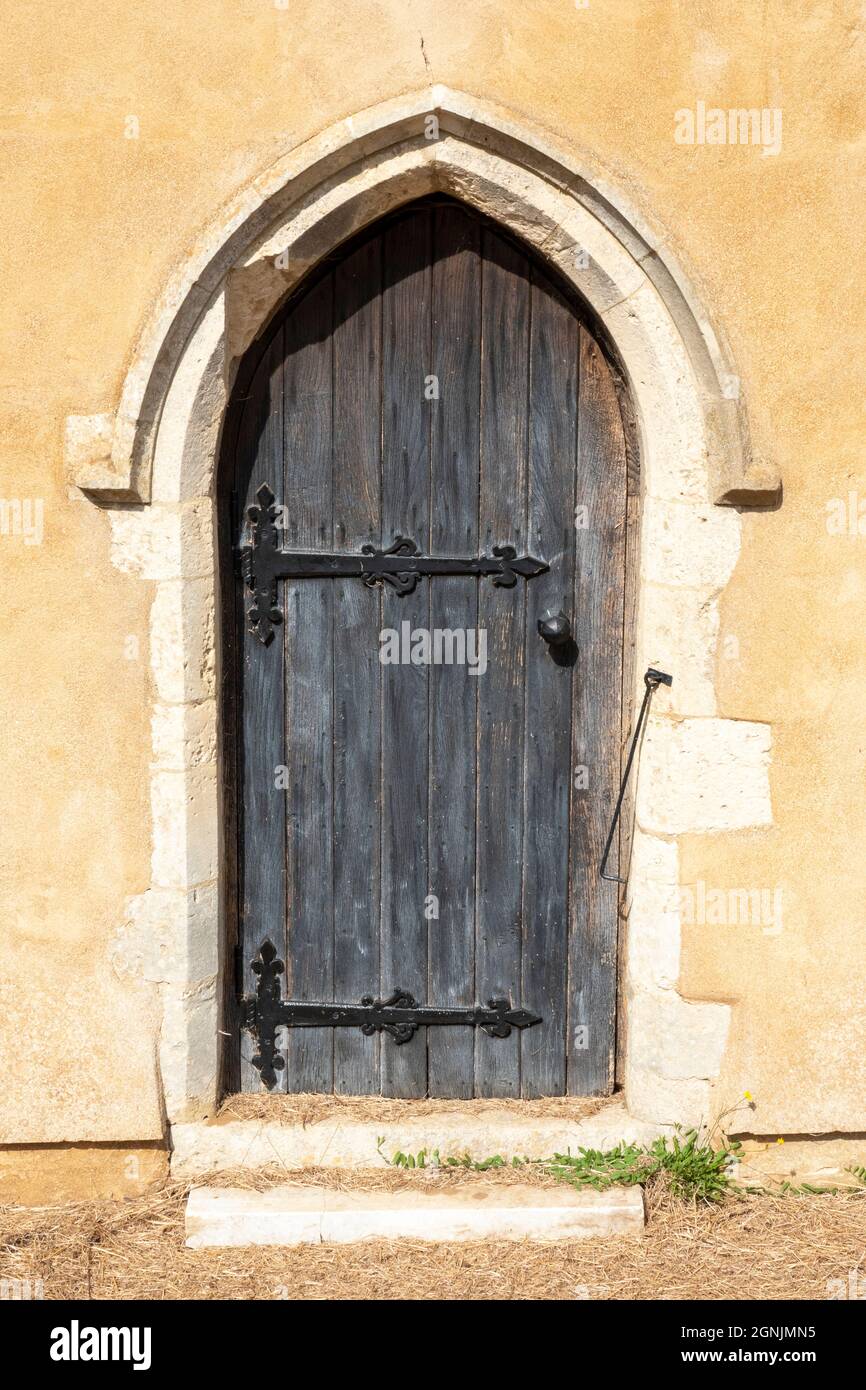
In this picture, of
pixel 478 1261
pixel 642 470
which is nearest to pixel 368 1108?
pixel 478 1261

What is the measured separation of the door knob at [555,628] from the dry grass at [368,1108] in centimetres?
138

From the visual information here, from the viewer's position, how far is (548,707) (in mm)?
3611

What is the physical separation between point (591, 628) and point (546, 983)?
3.50 feet

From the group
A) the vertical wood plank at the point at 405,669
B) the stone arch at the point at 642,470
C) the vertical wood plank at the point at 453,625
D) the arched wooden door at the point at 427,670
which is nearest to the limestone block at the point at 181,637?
the stone arch at the point at 642,470

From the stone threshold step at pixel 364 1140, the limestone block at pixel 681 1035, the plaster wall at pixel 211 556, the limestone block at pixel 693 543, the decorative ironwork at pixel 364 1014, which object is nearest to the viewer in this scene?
the plaster wall at pixel 211 556

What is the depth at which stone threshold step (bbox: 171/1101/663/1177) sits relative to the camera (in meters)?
3.59

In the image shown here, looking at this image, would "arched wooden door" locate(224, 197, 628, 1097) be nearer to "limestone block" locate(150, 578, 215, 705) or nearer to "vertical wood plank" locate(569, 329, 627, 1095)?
"vertical wood plank" locate(569, 329, 627, 1095)

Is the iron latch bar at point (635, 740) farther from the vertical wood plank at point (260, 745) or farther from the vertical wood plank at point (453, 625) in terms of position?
Result: the vertical wood plank at point (260, 745)

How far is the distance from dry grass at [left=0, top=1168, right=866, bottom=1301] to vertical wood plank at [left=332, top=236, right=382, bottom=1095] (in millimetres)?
601

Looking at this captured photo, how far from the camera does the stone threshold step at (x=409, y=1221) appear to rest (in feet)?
11.1

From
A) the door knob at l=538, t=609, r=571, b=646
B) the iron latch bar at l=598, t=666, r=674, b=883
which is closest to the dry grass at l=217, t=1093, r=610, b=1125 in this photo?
the iron latch bar at l=598, t=666, r=674, b=883

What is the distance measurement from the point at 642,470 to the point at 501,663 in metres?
0.67

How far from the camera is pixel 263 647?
3611mm

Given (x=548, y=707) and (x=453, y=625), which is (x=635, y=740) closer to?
(x=548, y=707)
